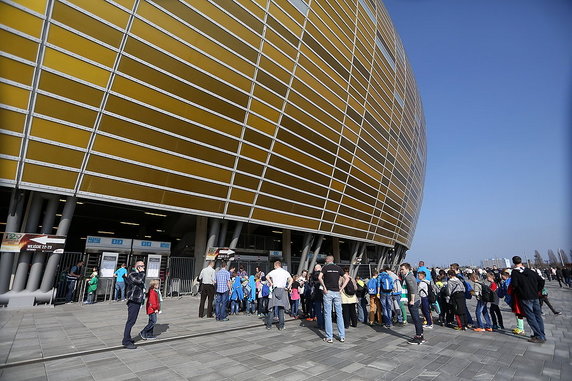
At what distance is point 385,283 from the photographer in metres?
9.32

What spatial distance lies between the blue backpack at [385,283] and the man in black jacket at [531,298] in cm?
327

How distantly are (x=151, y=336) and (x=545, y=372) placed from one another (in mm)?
8221

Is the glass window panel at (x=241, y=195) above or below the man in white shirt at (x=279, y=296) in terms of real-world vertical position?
above

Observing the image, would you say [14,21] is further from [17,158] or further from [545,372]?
[545,372]

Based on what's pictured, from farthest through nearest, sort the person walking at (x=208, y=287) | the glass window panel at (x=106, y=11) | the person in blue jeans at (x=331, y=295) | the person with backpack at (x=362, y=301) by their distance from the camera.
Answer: the glass window panel at (x=106, y=11)
the person walking at (x=208, y=287)
the person with backpack at (x=362, y=301)
the person in blue jeans at (x=331, y=295)

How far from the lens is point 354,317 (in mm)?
9234

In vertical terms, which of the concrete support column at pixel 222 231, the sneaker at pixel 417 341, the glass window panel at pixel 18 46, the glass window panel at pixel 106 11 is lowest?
the sneaker at pixel 417 341

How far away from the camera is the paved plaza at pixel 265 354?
15.7 feet

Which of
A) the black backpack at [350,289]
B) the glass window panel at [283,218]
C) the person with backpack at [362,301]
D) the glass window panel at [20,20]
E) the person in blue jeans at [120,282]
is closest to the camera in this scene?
the black backpack at [350,289]

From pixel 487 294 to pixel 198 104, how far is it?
51.7ft

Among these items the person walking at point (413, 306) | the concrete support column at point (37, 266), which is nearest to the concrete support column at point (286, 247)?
the concrete support column at point (37, 266)

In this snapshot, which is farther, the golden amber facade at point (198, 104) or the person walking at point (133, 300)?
the golden amber facade at point (198, 104)

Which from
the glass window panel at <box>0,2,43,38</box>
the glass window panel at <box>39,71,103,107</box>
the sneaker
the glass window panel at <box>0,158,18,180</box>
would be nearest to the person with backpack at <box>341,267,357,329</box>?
the sneaker

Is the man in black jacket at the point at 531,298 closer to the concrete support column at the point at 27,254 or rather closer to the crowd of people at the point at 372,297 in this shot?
the crowd of people at the point at 372,297
